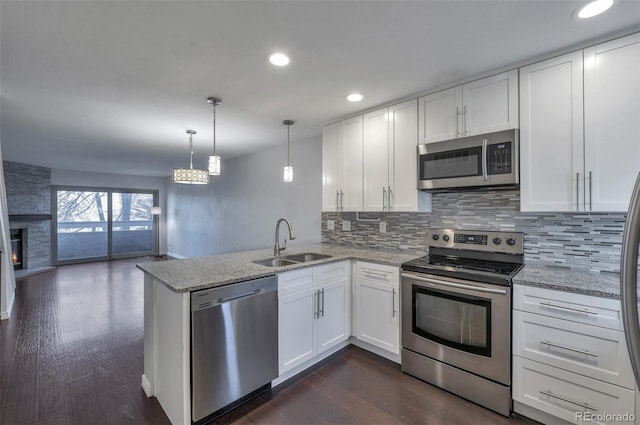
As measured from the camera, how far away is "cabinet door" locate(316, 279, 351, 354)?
2477mm

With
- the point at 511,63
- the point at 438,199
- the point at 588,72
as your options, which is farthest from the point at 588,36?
the point at 438,199

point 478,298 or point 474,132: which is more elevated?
point 474,132

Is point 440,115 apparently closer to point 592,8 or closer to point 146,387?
point 592,8

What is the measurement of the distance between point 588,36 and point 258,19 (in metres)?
2.02

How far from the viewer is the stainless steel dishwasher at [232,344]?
1698 millimetres

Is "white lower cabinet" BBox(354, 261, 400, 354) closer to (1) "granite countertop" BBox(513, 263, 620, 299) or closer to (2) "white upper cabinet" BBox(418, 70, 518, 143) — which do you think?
(1) "granite countertop" BBox(513, 263, 620, 299)

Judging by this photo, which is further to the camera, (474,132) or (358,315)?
(358,315)

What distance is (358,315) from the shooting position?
2.71 m

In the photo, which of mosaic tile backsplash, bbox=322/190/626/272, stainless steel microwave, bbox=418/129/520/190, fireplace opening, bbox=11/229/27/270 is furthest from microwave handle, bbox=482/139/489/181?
fireplace opening, bbox=11/229/27/270

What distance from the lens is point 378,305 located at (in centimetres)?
256

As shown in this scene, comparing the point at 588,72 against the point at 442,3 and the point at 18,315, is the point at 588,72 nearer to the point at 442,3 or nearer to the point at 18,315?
the point at 442,3

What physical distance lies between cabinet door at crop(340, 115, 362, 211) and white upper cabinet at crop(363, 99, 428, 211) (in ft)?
0.26

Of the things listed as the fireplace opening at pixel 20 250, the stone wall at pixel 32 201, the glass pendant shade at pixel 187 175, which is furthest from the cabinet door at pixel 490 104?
the fireplace opening at pixel 20 250

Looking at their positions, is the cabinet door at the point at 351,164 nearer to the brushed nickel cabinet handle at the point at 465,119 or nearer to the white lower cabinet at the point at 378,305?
the white lower cabinet at the point at 378,305
